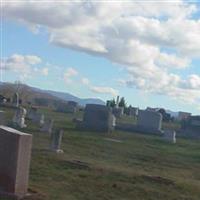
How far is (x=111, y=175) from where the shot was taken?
13195 millimetres

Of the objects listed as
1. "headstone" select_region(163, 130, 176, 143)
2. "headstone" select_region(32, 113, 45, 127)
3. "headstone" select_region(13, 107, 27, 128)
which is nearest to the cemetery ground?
"headstone" select_region(13, 107, 27, 128)

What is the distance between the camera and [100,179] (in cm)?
1253

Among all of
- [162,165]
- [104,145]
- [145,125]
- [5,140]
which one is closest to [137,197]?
[5,140]

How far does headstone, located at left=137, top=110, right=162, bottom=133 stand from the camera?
33.7m

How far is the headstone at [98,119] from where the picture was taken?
100 ft

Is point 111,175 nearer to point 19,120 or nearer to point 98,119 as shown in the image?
point 19,120

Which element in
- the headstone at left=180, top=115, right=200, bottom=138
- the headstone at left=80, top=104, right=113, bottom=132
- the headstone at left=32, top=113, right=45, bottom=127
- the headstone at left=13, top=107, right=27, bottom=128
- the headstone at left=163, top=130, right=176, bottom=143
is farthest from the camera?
the headstone at left=180, top=115, right=200, bottom=138

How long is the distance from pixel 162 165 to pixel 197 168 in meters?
1.30

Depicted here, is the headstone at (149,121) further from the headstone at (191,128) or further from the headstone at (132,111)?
the headstone at (132,111)

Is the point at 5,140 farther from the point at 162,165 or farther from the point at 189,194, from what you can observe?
the point at 162,165

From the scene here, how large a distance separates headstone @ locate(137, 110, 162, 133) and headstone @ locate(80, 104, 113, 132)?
10.7 ft

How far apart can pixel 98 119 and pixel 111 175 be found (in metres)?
17.6

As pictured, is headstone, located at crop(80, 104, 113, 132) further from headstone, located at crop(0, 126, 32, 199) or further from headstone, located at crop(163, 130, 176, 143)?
headstone, located at crop(0, 126, 32, 199)

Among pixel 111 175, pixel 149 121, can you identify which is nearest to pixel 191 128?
pixel 149 121
